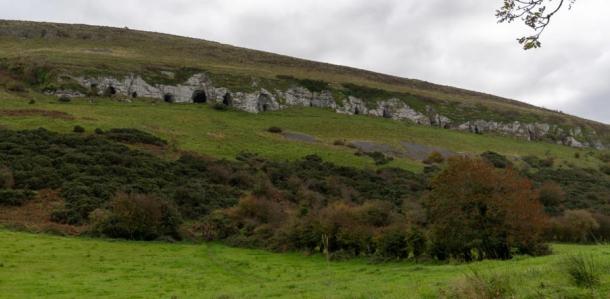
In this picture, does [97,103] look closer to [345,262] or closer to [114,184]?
[114,184]

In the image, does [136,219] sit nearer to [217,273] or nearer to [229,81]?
[217,273]

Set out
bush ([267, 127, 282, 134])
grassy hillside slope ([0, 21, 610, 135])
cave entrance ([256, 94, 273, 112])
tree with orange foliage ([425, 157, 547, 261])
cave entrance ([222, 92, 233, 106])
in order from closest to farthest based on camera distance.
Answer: tree with orange foliage ([425, 157, 547, 261]) → bush ([267, 127, 282, 134]) → grassy hillside slope ([0, 21, 610, 135]) → cave entrance ([222, 92, 233, 106]) → cave entrance ([256, 94, 273, 112])

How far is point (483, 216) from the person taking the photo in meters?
24.8

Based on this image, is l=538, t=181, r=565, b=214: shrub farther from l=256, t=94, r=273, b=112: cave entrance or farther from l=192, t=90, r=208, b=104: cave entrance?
l=192, t=90, r=208, b=104: cave entrance

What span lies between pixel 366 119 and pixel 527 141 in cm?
3039

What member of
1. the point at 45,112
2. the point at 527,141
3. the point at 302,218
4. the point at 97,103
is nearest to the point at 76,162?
the point at 45,112

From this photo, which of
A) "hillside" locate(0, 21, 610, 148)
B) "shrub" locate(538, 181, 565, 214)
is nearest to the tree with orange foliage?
"shrub" locate(538, 181, 565, 214)

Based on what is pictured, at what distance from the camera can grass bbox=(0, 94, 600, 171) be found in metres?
56.0

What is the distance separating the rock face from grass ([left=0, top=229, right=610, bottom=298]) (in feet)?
155

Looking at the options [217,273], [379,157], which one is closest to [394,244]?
[217,273]

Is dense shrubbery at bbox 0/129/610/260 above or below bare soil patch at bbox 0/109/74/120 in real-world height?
below

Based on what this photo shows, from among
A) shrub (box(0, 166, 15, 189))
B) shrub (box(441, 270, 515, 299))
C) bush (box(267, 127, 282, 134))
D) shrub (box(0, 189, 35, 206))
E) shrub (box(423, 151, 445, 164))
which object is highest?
bush (box(267, 127, 282, 134))

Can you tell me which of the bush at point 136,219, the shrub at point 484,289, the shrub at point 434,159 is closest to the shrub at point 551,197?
the shrub at point 434,159

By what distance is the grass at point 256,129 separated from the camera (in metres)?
56.0
